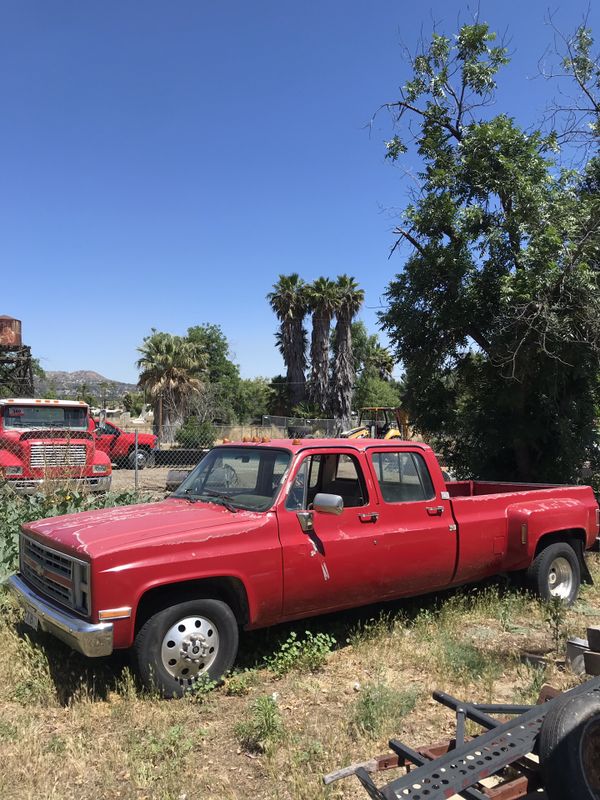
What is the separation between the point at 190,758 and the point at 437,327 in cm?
805

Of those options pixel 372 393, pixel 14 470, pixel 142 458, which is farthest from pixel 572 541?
pixel 372 393

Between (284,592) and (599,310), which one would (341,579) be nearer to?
(284,592)

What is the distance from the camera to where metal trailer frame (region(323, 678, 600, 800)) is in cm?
243

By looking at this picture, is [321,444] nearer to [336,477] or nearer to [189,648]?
[336,477]

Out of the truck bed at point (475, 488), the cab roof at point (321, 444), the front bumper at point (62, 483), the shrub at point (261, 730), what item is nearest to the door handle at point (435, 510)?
the cab roof at point (321, 444)

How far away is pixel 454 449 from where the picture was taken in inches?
449

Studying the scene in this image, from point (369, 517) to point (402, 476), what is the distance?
63cm

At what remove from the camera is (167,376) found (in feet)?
110

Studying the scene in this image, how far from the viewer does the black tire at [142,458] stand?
21.2 meters

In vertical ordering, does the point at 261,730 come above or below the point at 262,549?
below

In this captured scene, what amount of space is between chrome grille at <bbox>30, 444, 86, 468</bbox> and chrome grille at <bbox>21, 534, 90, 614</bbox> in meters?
3.62

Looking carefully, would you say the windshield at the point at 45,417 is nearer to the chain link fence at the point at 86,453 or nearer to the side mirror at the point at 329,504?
the chain link fence at the point at 86,453

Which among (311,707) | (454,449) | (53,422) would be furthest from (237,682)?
(53,422)

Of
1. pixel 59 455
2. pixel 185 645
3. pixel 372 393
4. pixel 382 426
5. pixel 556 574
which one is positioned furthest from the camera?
pixel 372 393
